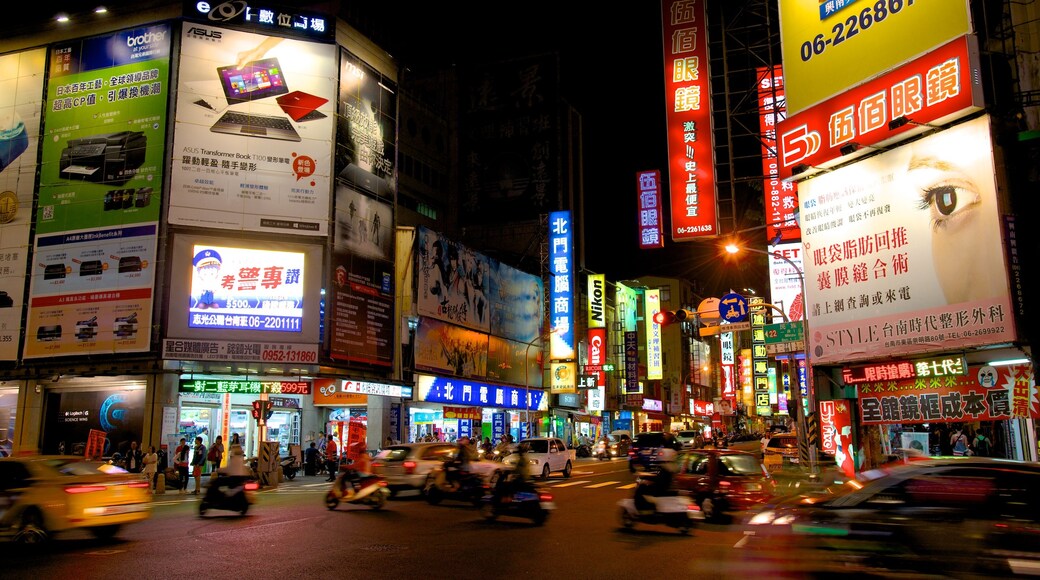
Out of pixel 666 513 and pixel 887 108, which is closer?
pixel 666 513

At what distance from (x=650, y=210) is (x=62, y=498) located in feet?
102

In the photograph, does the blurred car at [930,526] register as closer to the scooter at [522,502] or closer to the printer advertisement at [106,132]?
the scooter at [522,502]

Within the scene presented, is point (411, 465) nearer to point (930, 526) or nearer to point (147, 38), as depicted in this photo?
point (930, 526)

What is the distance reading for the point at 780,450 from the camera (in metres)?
29.8

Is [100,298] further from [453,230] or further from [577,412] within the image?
[577,412]

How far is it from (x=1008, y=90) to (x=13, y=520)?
851 inches

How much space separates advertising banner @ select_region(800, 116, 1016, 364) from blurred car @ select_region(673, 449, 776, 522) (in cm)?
529

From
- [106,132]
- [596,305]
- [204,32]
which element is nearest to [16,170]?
[106,132]

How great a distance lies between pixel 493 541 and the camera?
12719 millimetres

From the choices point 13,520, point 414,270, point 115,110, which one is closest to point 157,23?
point 115,110

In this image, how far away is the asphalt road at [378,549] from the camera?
970cm

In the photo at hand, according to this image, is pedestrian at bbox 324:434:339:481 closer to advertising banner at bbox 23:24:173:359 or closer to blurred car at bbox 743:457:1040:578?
advertising banner at bbox 23:24:173:359

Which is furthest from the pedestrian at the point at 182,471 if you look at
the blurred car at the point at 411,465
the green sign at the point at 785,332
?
the green sign at the point at 785,332

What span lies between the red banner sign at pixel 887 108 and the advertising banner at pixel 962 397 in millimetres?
6009
